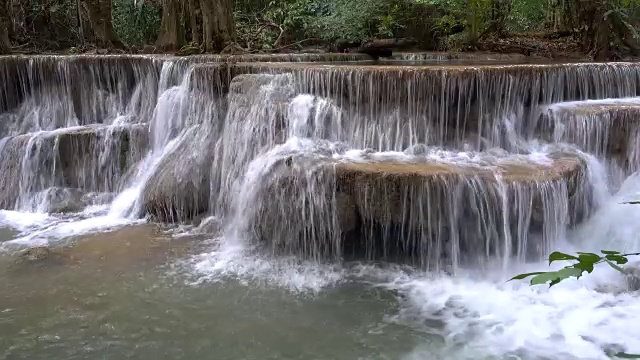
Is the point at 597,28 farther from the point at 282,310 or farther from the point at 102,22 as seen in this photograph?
the point at 102,22

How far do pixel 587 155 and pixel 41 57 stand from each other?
859 centimetres

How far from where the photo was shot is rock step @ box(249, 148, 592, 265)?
541 centimetres

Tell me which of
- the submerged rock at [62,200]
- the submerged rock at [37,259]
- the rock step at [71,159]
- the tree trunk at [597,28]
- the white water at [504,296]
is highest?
the tree trunk at [597,28]

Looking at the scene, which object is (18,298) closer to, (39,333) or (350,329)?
(39,333)

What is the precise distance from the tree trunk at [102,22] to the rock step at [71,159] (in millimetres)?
5495

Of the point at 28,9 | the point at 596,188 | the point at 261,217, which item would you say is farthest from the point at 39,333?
the point at 28,9

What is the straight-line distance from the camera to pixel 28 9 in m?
14.9

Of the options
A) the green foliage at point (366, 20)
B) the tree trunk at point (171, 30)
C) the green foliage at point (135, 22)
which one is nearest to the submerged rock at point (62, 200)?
the tree trunk at point (171, 30)

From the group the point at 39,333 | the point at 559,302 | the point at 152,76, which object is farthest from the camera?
the point at 152,76

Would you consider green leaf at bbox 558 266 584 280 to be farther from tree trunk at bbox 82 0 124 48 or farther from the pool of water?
tree trunk at bbox 82 0 124 48

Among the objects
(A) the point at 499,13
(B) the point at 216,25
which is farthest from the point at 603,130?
(A) the point at 499,13

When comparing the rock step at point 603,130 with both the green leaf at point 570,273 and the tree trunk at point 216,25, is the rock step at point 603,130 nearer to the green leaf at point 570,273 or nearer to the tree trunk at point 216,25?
the green leaf at point 570,273

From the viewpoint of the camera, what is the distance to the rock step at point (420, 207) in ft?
17.7

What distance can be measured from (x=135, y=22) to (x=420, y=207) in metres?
12.8
